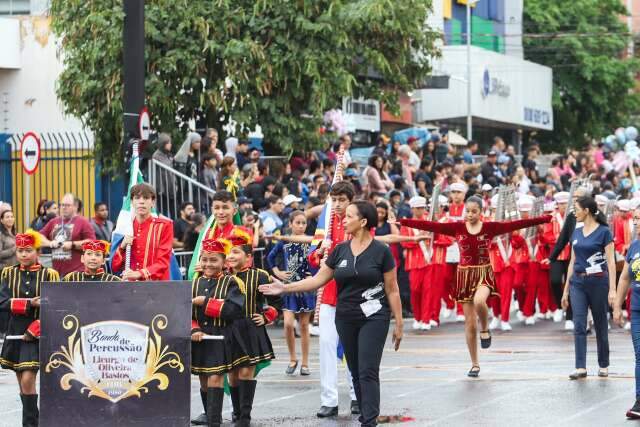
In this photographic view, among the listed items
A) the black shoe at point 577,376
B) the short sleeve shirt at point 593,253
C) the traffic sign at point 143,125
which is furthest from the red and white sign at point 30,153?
the black shoe at point 577,376

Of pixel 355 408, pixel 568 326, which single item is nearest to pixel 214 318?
pixel 355 408

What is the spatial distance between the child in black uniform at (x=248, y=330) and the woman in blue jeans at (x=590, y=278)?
393 centimetres

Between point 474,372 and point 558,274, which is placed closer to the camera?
point 474,372

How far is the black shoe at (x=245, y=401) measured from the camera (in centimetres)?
1158

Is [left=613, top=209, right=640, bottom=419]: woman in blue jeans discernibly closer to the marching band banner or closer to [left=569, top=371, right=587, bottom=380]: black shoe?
[left=569, top=371, right=587, bottom=380]: black shoe

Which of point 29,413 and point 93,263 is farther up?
point 93,263

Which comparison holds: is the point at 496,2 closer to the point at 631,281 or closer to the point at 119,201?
the point at 119,201

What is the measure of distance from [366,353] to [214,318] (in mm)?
1267

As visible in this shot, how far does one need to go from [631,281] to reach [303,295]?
4.35m

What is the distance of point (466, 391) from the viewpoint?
13672 mm

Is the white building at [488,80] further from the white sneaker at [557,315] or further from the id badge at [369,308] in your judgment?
the id badge at [369,308]

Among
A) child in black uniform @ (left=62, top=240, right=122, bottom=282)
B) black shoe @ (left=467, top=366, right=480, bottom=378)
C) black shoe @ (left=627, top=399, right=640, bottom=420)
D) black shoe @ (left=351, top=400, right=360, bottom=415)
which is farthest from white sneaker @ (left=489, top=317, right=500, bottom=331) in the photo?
child in black uniform @ (left=62, top=240, right=122, bottom=282)

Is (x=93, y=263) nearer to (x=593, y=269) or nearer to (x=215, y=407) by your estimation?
(x=215, y=407)

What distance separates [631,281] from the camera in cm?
1226
